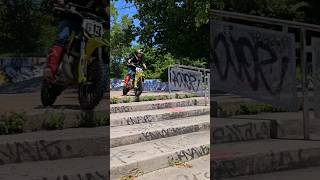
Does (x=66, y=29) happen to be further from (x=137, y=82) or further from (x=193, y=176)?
(x=137, y=82)

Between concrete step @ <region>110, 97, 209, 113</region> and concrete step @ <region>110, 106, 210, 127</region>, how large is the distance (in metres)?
0.17

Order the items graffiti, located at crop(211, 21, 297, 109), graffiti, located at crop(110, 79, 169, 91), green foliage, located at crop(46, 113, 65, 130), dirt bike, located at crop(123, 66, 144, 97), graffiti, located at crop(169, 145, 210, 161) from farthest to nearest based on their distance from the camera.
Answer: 1. dirt bike, located at crop(123, 66, 144, 97)
2. graffiti, located at crop(110, 79, 169, 91)
3. graffiti, located at crop(169, 145, 210, 161)
4. graffiti, located at crop(211, 21, 297, 109)
5. green foliage, located at crop(46, 113, 65, 130)

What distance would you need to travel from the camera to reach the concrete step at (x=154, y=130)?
5.36m

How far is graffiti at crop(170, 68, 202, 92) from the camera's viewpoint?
8781 millimetres

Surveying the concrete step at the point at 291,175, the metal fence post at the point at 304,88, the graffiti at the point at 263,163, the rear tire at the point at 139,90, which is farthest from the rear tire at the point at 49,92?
the rear tire at the point at 139,90

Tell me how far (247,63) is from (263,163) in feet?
3.22

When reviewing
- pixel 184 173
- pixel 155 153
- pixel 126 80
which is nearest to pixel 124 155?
pixel 155 153

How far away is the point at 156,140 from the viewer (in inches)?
227

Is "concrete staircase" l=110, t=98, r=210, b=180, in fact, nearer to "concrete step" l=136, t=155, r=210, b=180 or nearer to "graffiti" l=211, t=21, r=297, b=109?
"concrete step" l=136, t=155, r=210, b=180

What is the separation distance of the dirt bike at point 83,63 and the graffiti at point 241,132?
1583mm

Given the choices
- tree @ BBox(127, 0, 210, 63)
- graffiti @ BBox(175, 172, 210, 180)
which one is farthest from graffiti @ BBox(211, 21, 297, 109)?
graffiti @ BBox(175, 172, 210, 180)

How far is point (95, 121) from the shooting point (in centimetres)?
424

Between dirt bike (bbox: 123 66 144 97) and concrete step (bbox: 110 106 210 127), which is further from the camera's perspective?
dirt bike (bbox: 123 66 144 97)

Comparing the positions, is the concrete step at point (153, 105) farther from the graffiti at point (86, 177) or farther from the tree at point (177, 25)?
the graffiti at point (86, 177)
